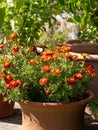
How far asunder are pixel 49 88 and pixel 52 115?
21 cm

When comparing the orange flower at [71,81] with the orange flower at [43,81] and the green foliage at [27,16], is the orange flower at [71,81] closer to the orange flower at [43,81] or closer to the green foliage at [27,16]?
the orange flower at [43,81]

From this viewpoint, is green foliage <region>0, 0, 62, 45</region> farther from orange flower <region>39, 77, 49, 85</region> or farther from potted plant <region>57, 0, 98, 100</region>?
orange flower <region>39, 77, 49, 85</region>

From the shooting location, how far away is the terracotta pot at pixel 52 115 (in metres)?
2.57

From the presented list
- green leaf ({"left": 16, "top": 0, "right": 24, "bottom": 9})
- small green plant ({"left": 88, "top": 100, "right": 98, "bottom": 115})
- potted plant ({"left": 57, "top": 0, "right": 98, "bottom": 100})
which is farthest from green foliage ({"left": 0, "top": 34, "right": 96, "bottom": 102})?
green leaf ({"left": 16, "top": 0, "right": 24, "bottom": 9})

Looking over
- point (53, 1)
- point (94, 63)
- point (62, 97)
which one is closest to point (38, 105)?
point (62, 97)

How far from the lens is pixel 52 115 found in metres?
2.61

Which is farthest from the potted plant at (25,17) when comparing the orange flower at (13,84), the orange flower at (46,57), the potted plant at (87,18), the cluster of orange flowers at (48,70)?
the orange flower at (13,84)

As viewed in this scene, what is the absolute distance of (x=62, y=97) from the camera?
259 cm

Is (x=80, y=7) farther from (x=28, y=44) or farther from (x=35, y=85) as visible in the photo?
(x=35, y=85)

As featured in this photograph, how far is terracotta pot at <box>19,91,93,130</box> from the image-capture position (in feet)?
8.42

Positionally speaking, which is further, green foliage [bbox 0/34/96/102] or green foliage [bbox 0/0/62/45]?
green foliage [bbox 0/0/62/45]

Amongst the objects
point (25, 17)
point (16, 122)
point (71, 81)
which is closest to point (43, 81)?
point (71, 81)

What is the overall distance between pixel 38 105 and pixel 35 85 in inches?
7.1

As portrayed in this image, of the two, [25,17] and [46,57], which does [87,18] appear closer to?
[25,17]
